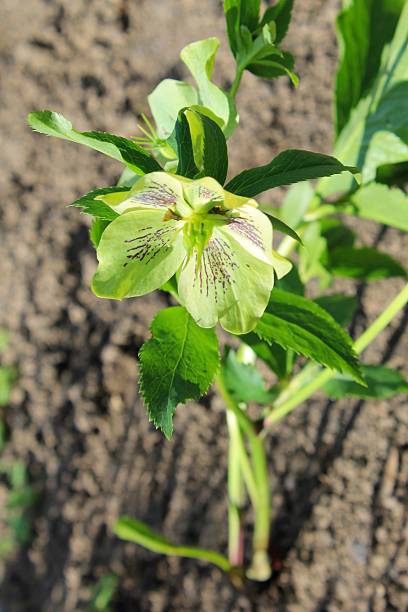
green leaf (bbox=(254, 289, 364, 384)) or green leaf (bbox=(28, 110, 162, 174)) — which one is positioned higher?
green leaf (bbox=(28, 110, 162, 174))

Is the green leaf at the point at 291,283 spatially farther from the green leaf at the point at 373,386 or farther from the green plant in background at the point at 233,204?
the green leaf at the point at 373,386

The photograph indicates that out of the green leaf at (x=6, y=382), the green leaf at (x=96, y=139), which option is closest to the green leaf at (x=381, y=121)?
the green leaf at (x=96, y=139)

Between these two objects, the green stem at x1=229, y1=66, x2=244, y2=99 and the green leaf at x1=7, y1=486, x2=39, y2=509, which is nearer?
the green stem at x1=229, y1=66, x2=244, y2=99

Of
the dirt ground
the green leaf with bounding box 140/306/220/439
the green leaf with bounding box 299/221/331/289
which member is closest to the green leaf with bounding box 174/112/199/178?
the green leaf with bounding box 140/306/220/439

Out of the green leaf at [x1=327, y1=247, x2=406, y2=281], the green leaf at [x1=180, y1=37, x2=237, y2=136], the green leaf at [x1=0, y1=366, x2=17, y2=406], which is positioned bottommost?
the green leaf at [x1=0, y1=366, x2=17, y2=406]

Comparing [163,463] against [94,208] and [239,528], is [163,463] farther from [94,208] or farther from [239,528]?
[94,208]

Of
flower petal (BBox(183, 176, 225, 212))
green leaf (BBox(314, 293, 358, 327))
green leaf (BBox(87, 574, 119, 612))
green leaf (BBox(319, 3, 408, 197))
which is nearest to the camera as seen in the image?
flower petal (BBox(183, 176, 225, 212))

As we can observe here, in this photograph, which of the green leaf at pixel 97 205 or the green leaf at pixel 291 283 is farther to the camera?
the green leaf at pixel 291 283

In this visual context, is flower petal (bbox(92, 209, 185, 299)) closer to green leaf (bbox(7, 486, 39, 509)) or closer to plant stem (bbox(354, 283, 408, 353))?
plant stem (bbox(354, 283, 408, 353))
